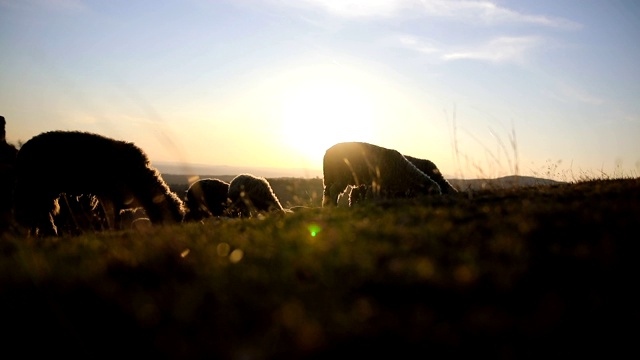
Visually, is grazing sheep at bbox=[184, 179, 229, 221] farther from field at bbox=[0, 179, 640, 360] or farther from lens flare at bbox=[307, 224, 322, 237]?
field at bbox=[0, 179, 640, 360]

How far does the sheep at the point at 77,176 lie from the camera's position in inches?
352

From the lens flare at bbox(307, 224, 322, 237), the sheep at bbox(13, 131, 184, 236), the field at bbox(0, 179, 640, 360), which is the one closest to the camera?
the field at bbox(0, 179, 640, 360)

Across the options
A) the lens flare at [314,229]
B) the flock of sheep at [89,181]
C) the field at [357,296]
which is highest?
the flock of sheep at [89,181]

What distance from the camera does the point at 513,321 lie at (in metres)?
1.63

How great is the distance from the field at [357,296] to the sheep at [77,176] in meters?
6.37

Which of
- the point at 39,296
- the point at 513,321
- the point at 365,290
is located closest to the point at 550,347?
the point at 513,321

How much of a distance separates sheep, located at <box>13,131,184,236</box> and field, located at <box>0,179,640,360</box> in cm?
637

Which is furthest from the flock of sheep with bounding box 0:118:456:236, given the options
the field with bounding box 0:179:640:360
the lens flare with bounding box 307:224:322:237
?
the field with bounding box 0:179:640:360

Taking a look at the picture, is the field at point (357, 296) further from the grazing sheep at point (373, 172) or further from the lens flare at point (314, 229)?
the grazing sheep at point (373, 172)

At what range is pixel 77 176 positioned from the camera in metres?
9.04

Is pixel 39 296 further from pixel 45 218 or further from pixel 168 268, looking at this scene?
pixel 45 218

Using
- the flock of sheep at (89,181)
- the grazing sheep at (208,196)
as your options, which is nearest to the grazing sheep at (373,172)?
the flock of sheep at (89,181)

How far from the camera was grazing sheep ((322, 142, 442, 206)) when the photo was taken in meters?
10.4

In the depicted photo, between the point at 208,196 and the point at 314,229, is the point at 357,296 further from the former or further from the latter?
the point at 208,196
